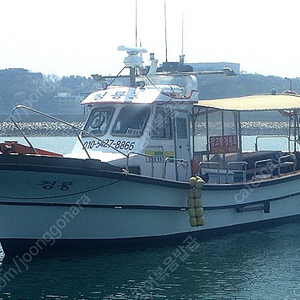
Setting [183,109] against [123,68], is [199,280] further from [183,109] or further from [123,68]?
[123,68]

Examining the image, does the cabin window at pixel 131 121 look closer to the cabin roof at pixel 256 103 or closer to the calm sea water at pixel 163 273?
the cabin roof at pixel 256 103

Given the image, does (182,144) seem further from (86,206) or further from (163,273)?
(163,273)

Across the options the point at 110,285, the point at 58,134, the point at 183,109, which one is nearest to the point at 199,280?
the point at 110,285

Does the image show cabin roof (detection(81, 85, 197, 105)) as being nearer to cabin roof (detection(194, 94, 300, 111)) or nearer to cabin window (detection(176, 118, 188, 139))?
cabin window (detection(176, 118, 188, 139))

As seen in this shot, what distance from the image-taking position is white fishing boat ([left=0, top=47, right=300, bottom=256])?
11.6 meters

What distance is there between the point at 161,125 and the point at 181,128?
1.61 feet

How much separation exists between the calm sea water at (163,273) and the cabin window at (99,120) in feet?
7.43

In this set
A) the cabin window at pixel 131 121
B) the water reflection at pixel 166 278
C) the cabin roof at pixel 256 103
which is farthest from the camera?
the cabin roof at pixel 256 103

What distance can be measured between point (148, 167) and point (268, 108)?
3.09m

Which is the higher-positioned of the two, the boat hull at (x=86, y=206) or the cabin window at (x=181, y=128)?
the cabin window at (x=181, y=128)

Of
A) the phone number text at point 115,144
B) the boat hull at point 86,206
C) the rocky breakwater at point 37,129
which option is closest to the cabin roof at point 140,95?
the phone number text at point 115,144

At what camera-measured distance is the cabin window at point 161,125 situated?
529 inches

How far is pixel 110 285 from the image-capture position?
36.6 ft

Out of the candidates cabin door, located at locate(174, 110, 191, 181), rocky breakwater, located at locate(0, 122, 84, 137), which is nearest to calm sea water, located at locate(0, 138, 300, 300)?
cabin door, located at locate(174, 110, 191, 181)
